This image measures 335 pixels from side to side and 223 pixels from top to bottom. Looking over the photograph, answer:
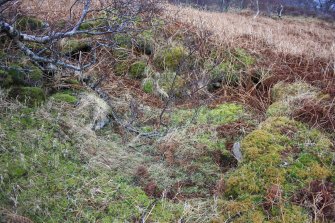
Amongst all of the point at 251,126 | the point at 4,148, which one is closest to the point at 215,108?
the point at 251,126

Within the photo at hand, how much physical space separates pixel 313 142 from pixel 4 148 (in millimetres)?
2705

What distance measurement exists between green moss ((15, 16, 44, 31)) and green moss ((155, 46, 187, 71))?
1.84 meters

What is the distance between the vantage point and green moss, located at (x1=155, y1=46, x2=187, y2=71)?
556 cm

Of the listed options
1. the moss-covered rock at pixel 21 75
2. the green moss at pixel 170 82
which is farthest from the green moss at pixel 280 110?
the moss-covered rock at pixel 21 75

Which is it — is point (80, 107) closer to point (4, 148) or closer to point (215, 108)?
point (4, 148)

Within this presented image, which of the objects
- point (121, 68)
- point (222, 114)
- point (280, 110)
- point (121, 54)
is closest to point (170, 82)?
point (121, 68)

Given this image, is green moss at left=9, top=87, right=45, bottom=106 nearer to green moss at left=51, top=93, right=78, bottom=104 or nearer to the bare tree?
green moss at left=51, top=93, right=78, bottom=104

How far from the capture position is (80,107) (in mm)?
3908

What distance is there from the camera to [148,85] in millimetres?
5129

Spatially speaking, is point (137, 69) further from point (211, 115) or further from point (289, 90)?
point (289, 90)

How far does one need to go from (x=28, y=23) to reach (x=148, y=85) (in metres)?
1.93

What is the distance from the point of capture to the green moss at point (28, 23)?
4.96m

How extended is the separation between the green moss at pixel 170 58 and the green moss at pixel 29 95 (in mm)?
2250

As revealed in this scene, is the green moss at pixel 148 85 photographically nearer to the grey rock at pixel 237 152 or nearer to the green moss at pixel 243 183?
the grey rock at pixel 237 152
